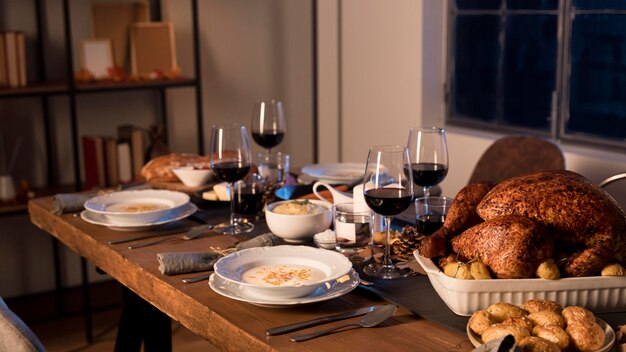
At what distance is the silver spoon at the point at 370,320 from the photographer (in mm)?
1351

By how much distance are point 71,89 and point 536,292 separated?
252 cm

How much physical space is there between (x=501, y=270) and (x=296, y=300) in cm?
34

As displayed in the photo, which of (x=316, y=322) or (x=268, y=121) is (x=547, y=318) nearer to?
(x=316, y=322)

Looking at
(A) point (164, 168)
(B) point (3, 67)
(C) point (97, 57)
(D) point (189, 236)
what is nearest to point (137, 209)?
(D) point (189, 236)

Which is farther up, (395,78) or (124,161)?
(395,78)

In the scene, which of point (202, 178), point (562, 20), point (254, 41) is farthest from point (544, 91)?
point (202, 178)

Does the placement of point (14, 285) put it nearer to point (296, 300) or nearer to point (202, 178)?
point (202, 178)

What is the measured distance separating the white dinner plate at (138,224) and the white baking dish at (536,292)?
852 millimetres

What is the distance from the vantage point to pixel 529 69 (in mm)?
3658

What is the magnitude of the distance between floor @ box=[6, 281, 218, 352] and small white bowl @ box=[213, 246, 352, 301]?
1816 mm

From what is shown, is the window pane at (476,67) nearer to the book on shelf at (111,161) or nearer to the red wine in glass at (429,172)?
the book on shelf at (111,161)

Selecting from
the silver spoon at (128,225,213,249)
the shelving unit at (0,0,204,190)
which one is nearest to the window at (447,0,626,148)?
the shelving unit at (0,0,204,190)

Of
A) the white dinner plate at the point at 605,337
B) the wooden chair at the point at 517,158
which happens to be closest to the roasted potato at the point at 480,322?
the white dinner plate at the point at 605,337

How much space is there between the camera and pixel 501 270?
1384 mm
